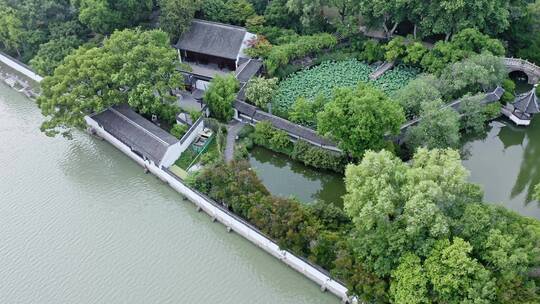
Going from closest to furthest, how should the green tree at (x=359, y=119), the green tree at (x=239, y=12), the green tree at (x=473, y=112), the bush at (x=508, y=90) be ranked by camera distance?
the green tree at (x=359, y=119) → the green tree at (x=473, y=112) → the bush at (x=508, y=90) → the green tree at (x=239, y=12)

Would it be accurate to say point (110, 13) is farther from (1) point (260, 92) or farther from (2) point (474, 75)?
(2) point (474, 75)

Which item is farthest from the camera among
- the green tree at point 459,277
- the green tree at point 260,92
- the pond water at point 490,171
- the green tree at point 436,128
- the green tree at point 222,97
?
the green tree at point 222,97

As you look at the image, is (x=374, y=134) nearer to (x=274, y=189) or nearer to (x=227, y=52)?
(x=274, y=189)

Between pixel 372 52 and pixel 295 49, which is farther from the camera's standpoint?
pixel 372 52

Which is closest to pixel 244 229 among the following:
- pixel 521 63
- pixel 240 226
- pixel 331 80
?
pixel 240 226

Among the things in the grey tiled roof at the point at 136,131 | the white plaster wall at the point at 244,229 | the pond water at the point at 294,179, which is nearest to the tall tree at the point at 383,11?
the pond water at the point at 294,179

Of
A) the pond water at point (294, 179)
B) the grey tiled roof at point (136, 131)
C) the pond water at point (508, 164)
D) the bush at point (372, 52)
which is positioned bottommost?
the pond water at point (294, 179)

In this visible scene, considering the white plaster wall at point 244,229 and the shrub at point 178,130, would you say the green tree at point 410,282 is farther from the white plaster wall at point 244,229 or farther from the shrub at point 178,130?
the shrub at point 178,130
